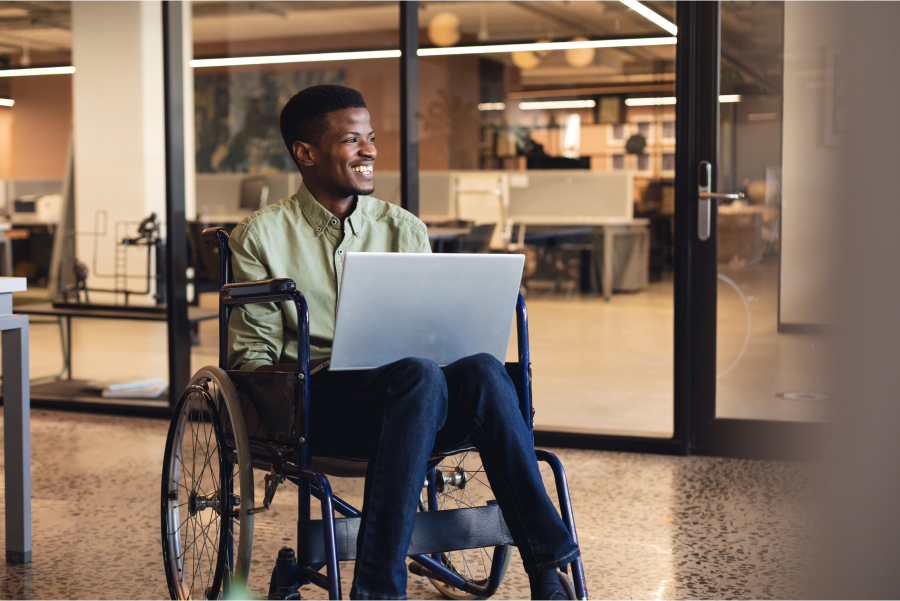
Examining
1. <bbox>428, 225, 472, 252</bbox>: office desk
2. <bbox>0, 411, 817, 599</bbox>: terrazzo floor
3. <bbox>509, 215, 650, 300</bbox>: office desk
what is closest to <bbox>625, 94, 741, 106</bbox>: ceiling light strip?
<bbox>509, 215, 650, 300</bbox>: office desk

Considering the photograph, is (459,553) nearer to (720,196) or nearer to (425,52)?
(720,196)

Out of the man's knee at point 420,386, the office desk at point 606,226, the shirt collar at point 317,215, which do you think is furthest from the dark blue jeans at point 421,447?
the office desk at point 606,226

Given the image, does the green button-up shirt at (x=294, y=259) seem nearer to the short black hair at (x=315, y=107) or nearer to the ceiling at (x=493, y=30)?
the short black hair at (x=315, y=107)

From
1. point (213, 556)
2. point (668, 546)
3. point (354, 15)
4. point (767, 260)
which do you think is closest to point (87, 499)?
point (213, 556)

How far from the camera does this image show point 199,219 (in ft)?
16.7

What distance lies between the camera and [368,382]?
144cm

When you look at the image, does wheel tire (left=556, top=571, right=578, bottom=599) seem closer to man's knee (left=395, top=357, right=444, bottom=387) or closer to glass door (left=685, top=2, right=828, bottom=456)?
man's knee (left=395, top=357, right=444, bottom=387)

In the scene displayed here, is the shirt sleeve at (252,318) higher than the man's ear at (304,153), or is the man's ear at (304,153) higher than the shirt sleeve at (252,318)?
the man's ear at (304,153)

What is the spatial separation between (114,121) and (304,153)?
8.76 ft

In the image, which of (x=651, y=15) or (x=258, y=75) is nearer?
(x=651, y=15)

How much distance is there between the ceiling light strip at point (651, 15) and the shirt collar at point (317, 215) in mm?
1773

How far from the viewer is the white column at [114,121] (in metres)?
3.98

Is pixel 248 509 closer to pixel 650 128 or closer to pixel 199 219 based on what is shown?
pixel 650 128

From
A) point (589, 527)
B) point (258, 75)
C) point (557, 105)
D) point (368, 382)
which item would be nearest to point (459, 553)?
point (589, 527)
